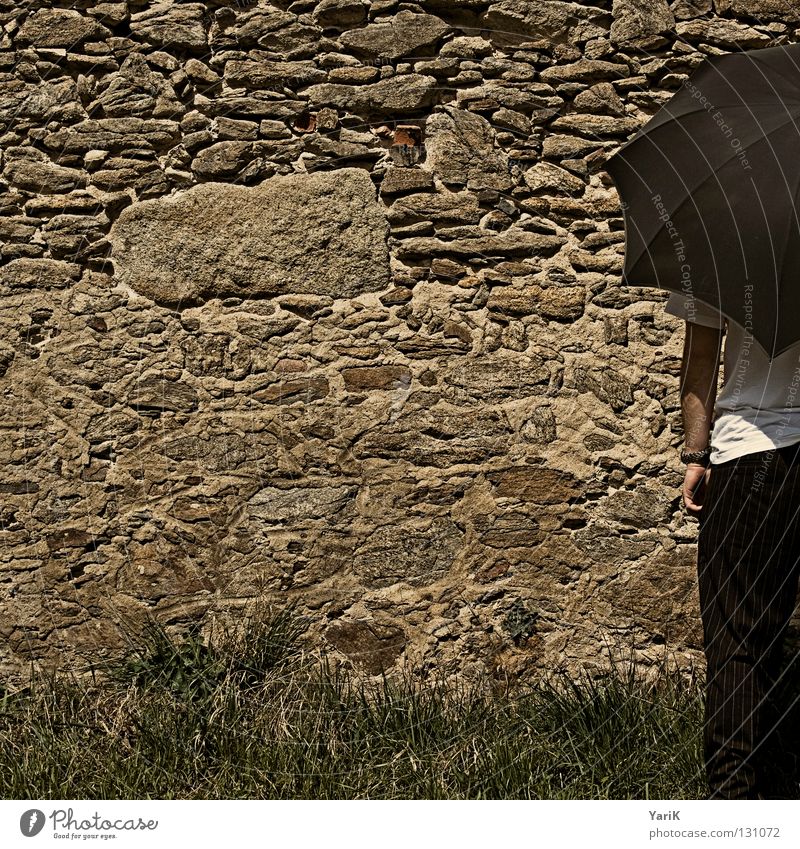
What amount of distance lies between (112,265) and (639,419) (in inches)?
85.0

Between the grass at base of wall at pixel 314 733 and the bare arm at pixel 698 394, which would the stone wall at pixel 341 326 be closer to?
the grass at base of wall at pixel 314 733

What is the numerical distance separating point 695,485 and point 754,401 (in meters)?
0.32

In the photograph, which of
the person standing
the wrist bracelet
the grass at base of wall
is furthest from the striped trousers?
the grass at base of wall

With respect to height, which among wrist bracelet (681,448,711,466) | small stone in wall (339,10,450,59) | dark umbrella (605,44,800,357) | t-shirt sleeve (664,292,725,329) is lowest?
wrist bracelet (681,448,711,466)

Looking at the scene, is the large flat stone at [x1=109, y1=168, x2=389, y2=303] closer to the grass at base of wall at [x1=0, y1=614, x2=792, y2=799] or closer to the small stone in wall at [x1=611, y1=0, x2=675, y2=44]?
the small stone in wall at [x1=611, y1=0, x2=675, y2=44]

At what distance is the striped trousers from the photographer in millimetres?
2248

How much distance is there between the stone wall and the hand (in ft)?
3.60

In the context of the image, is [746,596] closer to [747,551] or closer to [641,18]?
[747,551]

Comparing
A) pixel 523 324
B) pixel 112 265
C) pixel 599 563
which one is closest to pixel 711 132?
pixel 523 324

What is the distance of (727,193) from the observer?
2.43m

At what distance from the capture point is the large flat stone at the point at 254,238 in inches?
144

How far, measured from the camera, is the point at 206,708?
10.8 ft

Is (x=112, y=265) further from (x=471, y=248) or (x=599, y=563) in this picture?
(x=599, y=563)
